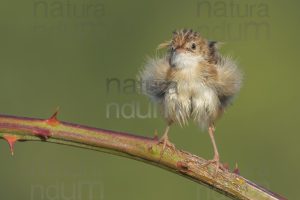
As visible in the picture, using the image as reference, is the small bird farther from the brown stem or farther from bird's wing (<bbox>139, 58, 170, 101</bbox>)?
the brown stem

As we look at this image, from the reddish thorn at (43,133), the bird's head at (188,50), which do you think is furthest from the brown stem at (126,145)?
the bird's head at (188,50)

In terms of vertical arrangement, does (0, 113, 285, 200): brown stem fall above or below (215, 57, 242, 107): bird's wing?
below

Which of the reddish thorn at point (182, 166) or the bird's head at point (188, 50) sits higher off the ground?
the bird's head at point (188, 50)

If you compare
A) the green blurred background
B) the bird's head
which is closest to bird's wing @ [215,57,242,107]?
the bird's head

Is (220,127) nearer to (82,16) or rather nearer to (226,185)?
(82,16)

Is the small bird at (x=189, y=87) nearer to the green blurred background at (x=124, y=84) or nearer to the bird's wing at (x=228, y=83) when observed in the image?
the bird's wing at (x=228, y=83)

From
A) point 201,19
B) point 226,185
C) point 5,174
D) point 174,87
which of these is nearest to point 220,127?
point 201,19
